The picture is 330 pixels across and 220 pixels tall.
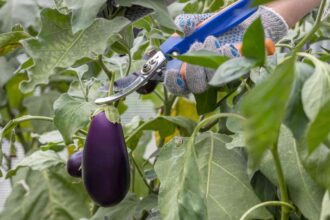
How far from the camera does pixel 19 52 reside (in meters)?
1.17

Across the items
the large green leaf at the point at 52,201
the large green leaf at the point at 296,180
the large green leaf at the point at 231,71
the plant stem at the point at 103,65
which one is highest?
the large green leaf at the point at 231,71

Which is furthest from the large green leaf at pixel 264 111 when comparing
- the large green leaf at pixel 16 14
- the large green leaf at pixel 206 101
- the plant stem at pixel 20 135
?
the plant stem at pixel 20 135

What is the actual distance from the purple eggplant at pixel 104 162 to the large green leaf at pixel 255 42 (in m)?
0.20

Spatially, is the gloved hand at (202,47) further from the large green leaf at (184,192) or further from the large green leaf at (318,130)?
the large green leaf at (318,130)

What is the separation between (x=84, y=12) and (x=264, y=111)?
22 cm

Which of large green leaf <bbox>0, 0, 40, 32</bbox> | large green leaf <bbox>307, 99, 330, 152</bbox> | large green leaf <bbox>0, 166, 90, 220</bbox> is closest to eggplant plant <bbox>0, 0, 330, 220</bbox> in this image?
large green leaf <bbox>307, 99, 330, 152</bbox>

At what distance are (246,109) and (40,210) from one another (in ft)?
2.26

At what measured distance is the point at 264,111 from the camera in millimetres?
264

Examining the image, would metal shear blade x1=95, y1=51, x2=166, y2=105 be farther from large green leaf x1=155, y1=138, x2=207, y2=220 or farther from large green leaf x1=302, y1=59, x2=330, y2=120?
large green leaf x1=302, y1=59, x2=330, y2=120

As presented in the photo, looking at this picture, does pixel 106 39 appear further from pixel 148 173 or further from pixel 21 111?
pixel 21 111

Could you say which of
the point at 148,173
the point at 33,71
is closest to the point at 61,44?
the point at 33,71

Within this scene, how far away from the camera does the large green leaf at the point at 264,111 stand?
0.26 metres

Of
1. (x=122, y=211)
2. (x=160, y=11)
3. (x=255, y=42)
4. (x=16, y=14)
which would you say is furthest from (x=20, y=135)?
(x=255, y=42)

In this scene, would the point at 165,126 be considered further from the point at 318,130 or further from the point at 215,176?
the point at 318,130
